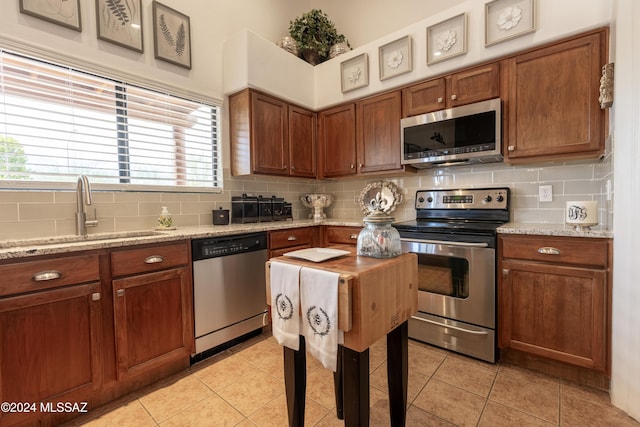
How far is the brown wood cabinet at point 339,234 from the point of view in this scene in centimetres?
281

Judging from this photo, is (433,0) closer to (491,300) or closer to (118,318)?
(491,300)

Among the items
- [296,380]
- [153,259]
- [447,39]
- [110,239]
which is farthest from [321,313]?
[447,39]

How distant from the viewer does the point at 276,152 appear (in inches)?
113

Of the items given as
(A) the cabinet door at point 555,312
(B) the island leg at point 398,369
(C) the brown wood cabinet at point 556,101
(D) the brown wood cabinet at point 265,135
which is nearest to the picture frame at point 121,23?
(D) the brown wood cabinet at point 265,135

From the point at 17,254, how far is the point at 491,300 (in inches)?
102

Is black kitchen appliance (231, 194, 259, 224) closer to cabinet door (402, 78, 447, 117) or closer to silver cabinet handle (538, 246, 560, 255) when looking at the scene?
cabinet door (402, 78, 447, 117)

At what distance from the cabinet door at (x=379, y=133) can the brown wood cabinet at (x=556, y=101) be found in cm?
86

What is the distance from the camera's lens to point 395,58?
8.51ft

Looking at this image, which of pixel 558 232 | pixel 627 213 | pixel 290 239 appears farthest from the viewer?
pixel 290 239

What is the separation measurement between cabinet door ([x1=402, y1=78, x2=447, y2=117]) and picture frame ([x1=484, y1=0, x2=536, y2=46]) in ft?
1.38

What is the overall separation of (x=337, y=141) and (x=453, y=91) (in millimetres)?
1203

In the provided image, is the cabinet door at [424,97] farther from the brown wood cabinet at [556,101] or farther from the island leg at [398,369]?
the island leg at [398,369]

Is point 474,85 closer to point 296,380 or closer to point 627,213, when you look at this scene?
point 627,213

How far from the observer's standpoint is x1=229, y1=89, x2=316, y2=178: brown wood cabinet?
267 centimetres
